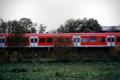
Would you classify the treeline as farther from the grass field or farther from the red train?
the grass field

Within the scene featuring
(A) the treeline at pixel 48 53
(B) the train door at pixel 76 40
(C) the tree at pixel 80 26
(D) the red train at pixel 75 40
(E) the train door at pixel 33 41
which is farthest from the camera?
(C) the tree at pixel 80 26

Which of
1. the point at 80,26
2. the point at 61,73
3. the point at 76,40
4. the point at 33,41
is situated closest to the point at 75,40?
the point at 76,40

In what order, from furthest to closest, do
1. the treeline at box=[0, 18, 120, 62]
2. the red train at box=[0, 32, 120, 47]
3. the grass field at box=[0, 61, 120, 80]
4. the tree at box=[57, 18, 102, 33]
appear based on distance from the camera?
the tree at box=[57, 18, 102, 33]
the red train at box=[0, 32, 120, 47]
the treeline at box=[0, 18, 120, 62]
the grass field at box=[0, 61, 120, 80]

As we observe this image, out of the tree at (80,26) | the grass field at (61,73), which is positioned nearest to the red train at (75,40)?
the grass field at (61,73)

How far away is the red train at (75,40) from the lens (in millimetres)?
40250

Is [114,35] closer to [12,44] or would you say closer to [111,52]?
[111,52]

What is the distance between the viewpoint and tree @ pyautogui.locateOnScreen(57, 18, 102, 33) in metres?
71.4

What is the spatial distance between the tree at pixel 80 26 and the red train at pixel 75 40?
2944 centimetres

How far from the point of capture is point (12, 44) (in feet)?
137

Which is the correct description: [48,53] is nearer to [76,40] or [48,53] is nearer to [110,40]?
[76,40]

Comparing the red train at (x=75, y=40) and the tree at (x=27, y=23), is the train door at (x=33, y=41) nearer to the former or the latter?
the red train at (x=75, y=40)

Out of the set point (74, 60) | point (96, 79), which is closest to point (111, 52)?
point (74, 60)

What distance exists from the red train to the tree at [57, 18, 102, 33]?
29438 mm

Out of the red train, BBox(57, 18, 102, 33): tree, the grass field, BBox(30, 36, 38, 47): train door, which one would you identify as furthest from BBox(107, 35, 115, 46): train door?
BBox(57, 18, 102, 33): tree
